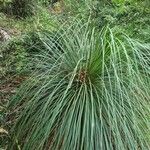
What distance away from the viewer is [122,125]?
2961mm

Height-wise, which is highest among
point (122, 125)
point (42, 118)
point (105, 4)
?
point (42, 118)

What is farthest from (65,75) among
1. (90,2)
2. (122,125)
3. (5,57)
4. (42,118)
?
(90,2)

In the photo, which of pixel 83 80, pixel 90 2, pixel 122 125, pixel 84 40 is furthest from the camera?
pixel 90 2

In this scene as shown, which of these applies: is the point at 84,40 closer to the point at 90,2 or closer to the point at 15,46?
the point at 15,46

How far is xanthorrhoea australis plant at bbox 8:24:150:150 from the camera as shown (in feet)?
9.82

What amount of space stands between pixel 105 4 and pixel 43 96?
406 cm

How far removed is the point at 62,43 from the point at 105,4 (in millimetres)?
3542

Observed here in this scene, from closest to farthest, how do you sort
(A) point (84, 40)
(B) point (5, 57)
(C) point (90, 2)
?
(A) point (84, 40), (B) point (5, 57), (C) point (90, 2)

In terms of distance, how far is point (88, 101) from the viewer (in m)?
3.12

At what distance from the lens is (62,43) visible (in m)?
3.71

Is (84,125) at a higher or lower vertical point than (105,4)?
higher

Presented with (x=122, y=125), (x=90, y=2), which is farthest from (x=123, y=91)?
(x=90, y=2)

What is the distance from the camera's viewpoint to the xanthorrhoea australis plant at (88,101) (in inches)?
118

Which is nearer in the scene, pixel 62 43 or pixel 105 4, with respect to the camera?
pixel 62 43
